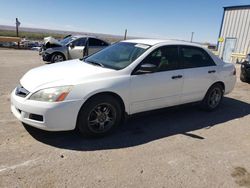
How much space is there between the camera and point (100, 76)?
3.82 meters

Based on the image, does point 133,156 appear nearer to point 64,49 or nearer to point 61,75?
point 61,75

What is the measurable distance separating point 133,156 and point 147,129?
41.7 inches

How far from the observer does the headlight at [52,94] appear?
345 cm

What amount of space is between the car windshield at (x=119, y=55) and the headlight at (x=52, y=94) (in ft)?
3.37

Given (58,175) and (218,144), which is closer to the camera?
(58,175)

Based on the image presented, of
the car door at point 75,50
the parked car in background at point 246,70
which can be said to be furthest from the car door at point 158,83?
the car door at point 75,50

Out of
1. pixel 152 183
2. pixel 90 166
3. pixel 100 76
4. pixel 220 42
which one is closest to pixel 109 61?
pixel 100 76

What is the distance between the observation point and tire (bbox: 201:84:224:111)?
5.55 m

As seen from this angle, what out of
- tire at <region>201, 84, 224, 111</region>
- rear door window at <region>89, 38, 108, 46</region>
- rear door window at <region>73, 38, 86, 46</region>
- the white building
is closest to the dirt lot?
tire at <region>201, 84, 224, 111</region>

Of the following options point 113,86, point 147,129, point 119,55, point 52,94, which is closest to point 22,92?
point 52,94

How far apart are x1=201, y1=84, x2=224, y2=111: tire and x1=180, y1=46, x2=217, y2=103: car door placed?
177mm

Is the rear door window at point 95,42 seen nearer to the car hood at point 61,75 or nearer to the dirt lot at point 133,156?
the dirt lot at point 133,156

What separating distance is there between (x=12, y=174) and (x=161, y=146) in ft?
7.12

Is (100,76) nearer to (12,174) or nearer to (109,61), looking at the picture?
(109,61)
